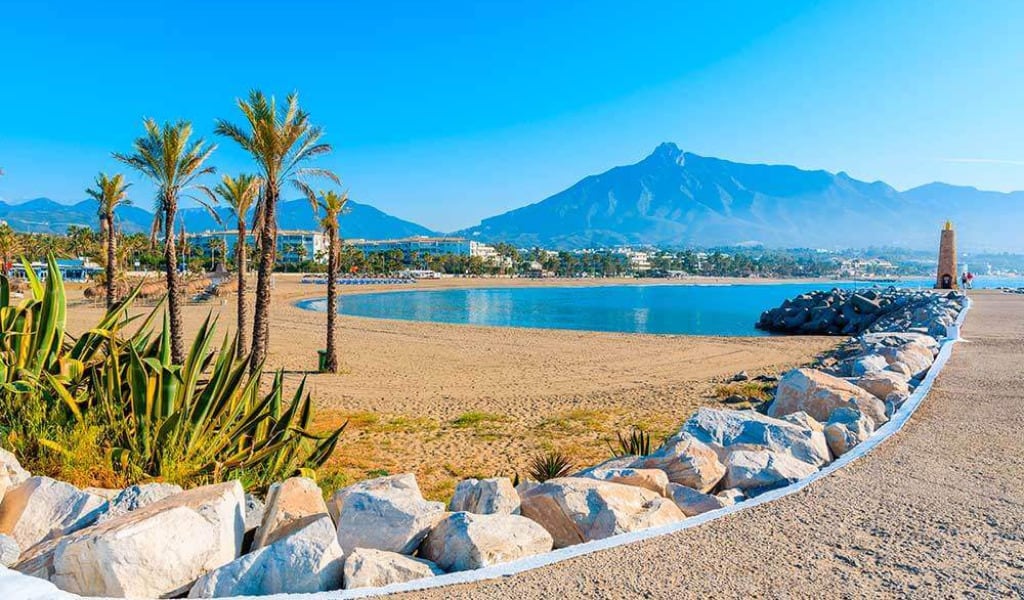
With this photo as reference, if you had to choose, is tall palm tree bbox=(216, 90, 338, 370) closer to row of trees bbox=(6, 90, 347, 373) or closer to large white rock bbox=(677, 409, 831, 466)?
row of trees bbox=(6, 90, 347, 373)

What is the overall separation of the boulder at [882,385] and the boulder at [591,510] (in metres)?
5.25

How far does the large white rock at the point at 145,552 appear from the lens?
2863 millimetres

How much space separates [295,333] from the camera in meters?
29.7

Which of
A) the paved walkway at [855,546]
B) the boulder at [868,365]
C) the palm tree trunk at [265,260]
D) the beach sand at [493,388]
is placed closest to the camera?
the paved walkway at [855,546]

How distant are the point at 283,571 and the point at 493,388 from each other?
41.9 ft

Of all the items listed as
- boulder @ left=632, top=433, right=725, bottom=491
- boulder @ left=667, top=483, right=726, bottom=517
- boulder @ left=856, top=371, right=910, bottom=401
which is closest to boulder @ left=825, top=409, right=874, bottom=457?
boulder @ left=632, top=433, right=725, bottom=491

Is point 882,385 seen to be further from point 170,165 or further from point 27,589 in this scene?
point 170,165

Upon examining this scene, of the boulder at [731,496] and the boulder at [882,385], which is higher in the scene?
the boulder at [882,385]

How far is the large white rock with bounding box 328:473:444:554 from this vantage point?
3.49 m

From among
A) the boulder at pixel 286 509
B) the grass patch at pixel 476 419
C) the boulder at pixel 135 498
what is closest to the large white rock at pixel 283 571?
the boulder at pixel 286 509

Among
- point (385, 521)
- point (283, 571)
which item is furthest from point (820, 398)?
point (283, 571)

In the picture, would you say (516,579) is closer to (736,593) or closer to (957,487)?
(736,593)

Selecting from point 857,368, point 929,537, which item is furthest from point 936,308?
point 929,537

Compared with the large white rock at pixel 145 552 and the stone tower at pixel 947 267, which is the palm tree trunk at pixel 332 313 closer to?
the large white rock at pixel 145 552
